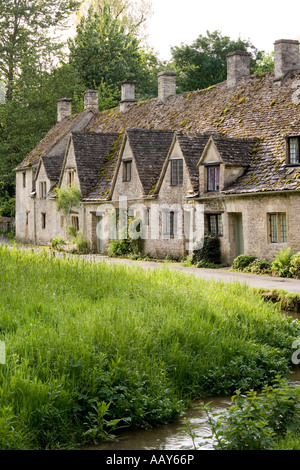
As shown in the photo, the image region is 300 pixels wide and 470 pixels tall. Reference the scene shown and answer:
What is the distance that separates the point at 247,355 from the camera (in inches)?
513

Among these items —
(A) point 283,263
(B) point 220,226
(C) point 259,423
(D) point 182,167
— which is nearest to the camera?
(C) point 259,423

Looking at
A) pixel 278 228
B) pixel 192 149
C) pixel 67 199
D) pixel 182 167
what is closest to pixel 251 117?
pixel 192 149

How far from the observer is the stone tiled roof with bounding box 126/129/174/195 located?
117 ft

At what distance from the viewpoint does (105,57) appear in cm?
6500

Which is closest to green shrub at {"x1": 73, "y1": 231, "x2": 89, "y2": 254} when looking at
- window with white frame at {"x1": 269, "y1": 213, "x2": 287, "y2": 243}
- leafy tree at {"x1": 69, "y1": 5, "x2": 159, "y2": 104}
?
window with white frame at {"x1": 269, "y1": 213, "x2": 287, "y2": 243}

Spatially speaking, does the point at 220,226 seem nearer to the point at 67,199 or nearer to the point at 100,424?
the point at 67,199

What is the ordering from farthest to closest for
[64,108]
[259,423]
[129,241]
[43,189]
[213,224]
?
[64,108], [43,189], [129,241], [213,224], [259,423]

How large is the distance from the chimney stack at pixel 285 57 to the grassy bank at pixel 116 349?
718 inches

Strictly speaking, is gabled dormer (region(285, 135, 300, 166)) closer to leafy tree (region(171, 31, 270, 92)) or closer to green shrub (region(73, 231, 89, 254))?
green shrub (region(73, 231, 89, 254))

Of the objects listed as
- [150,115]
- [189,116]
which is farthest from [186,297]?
[150,115]

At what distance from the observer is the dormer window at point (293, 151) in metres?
28.0

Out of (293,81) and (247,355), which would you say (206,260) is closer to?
(293,81)

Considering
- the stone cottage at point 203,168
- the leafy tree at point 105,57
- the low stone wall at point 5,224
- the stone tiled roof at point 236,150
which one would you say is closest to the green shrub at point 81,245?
the stone cottage at point 203,168

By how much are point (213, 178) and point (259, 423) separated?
2285 centimetres
